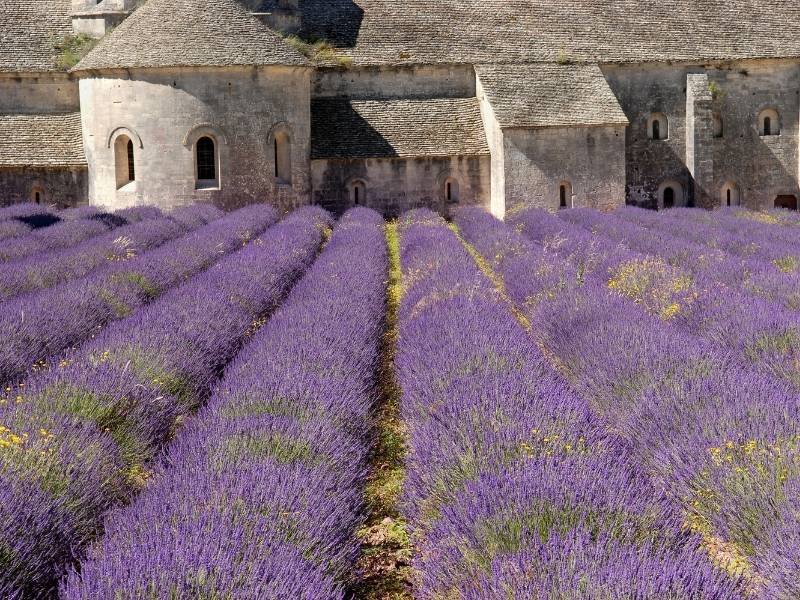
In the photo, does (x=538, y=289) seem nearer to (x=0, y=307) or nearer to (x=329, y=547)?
(x=0, y=307)

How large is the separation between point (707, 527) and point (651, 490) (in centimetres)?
53

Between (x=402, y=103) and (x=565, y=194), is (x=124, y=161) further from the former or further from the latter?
(x=565, y=194)

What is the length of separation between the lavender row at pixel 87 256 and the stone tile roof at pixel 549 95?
30.6 feet

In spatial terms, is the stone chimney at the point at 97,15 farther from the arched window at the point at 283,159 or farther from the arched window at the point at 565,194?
the arched window at the point at 565,194

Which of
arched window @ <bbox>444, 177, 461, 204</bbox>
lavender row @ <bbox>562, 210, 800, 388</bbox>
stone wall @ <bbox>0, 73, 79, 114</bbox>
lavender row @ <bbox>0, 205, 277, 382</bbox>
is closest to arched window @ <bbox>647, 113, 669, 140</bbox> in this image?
arched window @ <bbox>444, 177, 461, 204</bbox>

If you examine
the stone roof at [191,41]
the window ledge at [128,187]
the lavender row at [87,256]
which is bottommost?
the lavender row at [87,256]

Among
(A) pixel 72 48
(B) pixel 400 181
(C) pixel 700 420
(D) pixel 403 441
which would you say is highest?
(A) pixel 72 48

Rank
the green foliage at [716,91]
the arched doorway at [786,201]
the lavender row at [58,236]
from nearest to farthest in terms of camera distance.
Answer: the lavender row at [58,236]
the green foliage at [716,91]
the arched doorway at [786,201]

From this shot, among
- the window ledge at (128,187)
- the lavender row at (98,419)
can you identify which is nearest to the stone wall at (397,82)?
the window ledge at (128,187)

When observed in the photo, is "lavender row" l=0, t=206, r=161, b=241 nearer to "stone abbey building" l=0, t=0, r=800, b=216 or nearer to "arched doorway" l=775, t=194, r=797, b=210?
"stone abbey building" l=0, t=0, r=800, b=216

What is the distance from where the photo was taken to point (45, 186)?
73.0 feet

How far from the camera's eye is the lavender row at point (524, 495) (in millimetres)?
2871

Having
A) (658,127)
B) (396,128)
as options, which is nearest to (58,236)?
(396,128)

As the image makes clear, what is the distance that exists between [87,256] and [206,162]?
10.3 m
